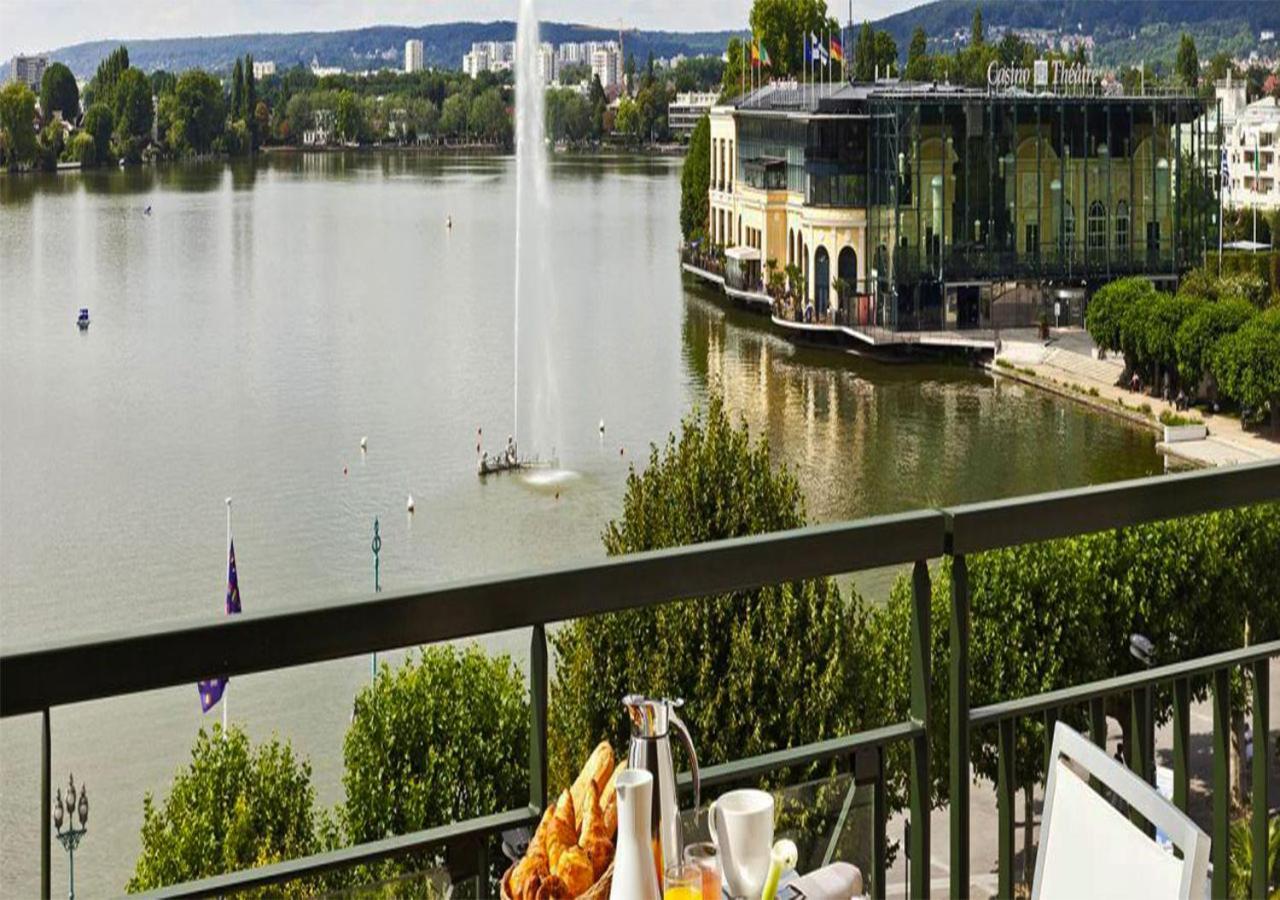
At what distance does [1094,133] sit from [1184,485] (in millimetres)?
42605

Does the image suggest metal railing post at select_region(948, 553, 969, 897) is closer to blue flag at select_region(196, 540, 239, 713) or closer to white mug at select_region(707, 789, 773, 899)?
white mug at select_region(707, 789, 773, 899)

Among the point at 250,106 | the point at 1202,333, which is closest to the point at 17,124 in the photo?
the point at 250,106

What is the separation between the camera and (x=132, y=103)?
10462cm

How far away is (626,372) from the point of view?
3631 centimetres

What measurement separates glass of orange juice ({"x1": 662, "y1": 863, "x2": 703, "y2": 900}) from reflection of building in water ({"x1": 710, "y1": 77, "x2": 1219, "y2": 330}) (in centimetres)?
3996

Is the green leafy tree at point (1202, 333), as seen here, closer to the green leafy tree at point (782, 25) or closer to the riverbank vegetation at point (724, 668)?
the riverbank vegetation at point (724, 668)

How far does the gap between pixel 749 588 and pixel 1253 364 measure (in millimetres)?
28948

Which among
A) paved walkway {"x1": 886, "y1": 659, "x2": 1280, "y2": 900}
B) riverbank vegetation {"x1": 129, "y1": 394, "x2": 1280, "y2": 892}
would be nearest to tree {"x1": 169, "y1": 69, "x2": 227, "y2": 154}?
riverbank vegetation {"x1": 129, "y1": 394, "x2": 1280, "y2": 892}

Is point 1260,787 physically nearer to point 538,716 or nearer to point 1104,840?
point 1104,840

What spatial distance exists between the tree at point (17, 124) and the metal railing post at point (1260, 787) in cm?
9984

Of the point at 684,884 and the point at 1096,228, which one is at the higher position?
the point at 1096,228

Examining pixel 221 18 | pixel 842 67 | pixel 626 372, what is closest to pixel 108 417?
pixel 626 372

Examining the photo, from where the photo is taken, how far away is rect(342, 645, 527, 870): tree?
11.8 m

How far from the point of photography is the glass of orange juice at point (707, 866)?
1.62 meters
